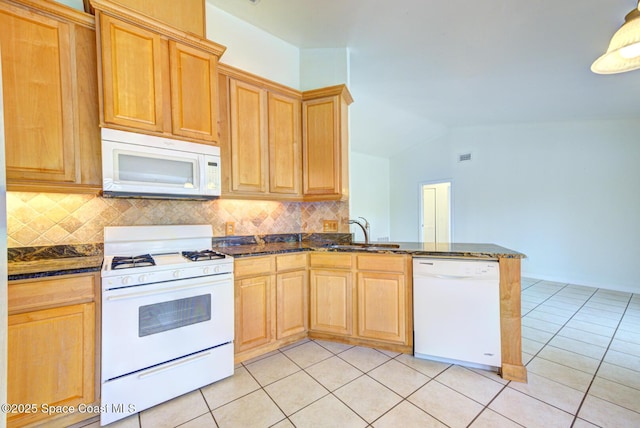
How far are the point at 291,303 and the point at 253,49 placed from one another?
8.52 feet

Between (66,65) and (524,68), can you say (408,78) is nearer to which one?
(524,68)

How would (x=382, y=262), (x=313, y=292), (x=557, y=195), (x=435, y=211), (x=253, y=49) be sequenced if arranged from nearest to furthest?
(x=382, y=262) → (x=313, y=292) → (x=253, y=49) → (x=557, y=195) → (x=435, y=211)

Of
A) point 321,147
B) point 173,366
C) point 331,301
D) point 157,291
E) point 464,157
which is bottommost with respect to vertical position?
point 173,366

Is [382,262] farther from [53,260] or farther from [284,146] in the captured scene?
[53,260]

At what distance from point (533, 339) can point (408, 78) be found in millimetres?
3147

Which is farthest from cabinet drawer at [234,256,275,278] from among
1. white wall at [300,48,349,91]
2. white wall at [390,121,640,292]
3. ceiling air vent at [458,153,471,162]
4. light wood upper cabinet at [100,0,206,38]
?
ceiling air vent at [458,153,471,162]

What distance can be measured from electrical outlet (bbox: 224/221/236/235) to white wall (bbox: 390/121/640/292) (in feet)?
15.7

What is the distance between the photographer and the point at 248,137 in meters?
2.52

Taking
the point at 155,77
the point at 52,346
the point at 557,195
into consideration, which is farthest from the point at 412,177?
the point at 52,346

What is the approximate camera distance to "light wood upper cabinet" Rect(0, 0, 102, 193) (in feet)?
5.15

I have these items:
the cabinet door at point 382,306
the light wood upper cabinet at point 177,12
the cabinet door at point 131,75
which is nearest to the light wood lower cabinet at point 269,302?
the cabinet door at point 382,306

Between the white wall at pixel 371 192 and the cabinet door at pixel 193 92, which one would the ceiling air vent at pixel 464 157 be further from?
the cabinet door at pixel 193 92

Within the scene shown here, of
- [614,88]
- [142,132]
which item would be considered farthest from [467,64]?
[142,132]

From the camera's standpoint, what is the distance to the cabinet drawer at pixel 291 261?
2.37 meters
